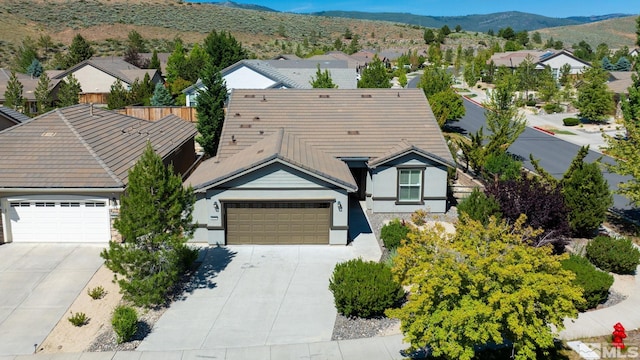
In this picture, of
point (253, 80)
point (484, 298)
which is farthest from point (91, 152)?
point (253, 80)

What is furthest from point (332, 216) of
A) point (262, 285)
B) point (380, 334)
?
point (380, 334)

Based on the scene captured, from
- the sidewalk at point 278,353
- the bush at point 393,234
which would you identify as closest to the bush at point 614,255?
the bush at point 393,234

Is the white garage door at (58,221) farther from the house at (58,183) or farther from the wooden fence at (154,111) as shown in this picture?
the wooden fence at (154,111)

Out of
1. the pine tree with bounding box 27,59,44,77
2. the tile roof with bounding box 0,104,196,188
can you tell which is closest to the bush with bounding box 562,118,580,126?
the tile roof with bounding box 0,104,196,188

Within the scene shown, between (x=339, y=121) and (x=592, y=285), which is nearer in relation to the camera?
(x=592, y=285)

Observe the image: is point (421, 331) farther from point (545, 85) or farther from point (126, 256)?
point (545, 85)

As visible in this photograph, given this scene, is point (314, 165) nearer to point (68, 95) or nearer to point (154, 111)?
point (154, 111)
